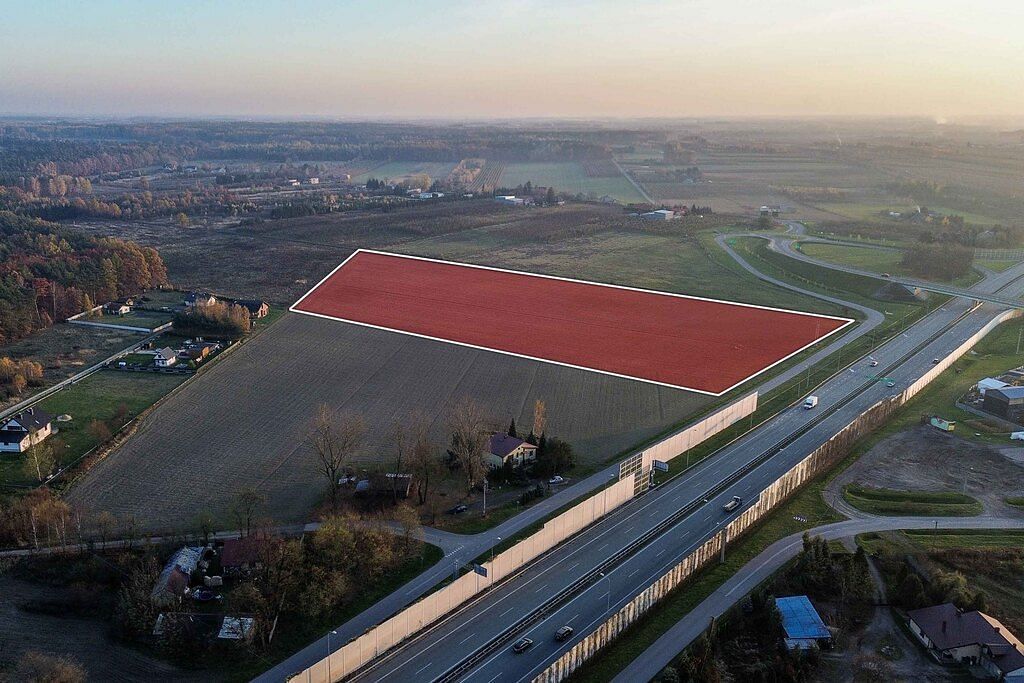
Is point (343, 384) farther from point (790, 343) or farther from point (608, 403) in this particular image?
point (790, 343)

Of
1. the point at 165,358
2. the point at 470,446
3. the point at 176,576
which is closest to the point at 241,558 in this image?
the point at 176,576

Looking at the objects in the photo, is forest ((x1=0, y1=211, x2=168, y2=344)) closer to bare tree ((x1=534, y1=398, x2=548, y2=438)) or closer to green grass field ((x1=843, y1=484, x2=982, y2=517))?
bare tree ((x1=534, y1=398, x2=548, y2=438))

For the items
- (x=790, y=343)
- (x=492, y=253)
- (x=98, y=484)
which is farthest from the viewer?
(x=492, y=253)

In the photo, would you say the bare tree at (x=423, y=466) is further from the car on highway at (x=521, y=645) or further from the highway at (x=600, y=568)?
the car on highway at (x=521, y=645)

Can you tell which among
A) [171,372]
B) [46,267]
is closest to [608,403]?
[171,372]

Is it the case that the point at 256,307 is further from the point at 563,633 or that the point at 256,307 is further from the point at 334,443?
the point at 563,633
